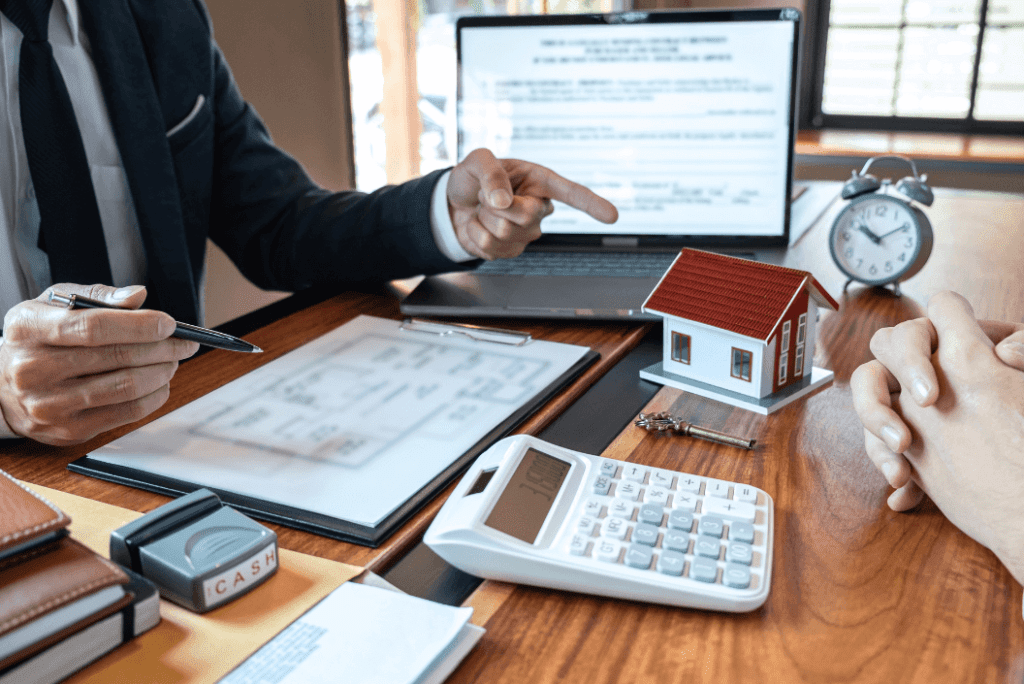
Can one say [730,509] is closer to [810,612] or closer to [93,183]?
[810,612]

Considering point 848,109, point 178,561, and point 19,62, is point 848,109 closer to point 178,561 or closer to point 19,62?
point 19,62

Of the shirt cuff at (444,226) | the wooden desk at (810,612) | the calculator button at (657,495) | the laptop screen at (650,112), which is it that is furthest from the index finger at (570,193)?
the calculator button at (657,495)

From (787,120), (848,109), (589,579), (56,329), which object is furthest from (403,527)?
(848,109)

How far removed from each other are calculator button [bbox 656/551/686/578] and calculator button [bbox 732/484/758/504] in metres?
0.08

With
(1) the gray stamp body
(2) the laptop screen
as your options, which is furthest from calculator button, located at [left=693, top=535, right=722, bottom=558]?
(2) the laptop screen

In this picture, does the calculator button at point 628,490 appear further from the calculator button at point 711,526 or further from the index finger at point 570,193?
the index finger at point 570,193

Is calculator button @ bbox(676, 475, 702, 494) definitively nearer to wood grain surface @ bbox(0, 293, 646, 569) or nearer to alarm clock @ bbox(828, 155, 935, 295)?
wood grain surface @ bbox(0, 293, 646, 569)

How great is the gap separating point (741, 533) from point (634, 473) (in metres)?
0.09

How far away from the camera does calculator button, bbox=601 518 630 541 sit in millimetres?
466

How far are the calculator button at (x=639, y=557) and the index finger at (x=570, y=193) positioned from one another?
51 cm

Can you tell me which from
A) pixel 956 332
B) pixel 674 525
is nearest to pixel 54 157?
pixel 674 525

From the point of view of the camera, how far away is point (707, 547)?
45 centimetres

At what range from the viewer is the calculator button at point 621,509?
489mm

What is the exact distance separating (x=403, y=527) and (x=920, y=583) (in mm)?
322
